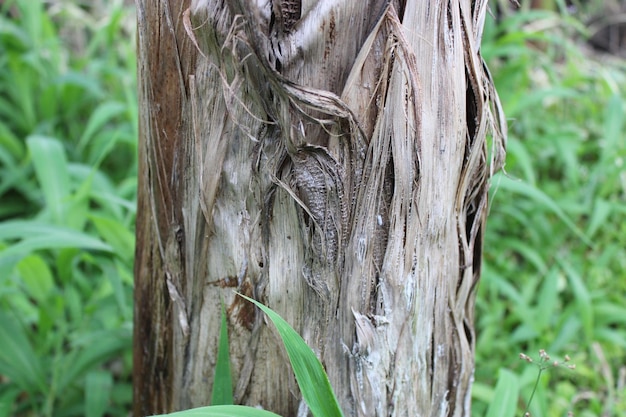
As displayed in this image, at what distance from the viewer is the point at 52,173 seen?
160 cm

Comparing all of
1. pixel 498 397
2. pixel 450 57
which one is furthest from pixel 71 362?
pixel 450 57

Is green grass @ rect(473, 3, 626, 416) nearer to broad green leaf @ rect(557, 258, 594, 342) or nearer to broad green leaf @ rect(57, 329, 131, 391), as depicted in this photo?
broad green leaf @ rect(557, 258, 594, 342)

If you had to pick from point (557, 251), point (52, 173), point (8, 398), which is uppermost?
point (52, 173)

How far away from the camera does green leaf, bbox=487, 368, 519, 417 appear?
3.55 ft

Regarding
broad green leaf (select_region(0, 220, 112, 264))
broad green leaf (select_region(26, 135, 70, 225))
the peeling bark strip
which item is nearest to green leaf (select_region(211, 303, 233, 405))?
the peeling bark strip

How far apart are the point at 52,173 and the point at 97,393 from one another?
25.1 inches

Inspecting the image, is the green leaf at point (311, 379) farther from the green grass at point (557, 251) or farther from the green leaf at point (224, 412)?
the green grass at point (557, 251)

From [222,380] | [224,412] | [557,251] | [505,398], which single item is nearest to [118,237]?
[222,380]

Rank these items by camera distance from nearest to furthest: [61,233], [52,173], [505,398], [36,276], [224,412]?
[224,412], [505,398], [61,233], [36,276], [52,173]

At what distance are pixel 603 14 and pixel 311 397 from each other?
3862 mm

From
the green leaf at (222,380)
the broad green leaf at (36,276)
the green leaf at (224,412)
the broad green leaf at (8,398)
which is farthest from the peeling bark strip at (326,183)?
the broad green leaf at (36,276)

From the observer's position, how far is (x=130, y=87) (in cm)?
217

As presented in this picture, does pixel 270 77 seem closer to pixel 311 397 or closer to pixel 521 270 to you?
pixel 311 397

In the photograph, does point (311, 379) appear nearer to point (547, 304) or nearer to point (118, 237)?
point (118, 237)
